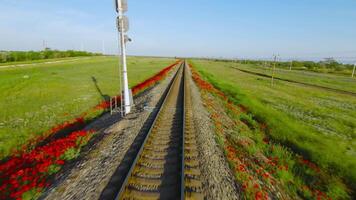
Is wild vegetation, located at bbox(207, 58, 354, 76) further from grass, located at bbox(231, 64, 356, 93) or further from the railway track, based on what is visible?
the railway track

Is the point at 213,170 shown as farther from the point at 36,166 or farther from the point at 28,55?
the point at 28,55

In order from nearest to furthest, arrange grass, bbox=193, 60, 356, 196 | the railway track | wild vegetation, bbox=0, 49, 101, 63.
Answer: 1. the railway track
2. grass, bbox=193, 60, 356, 196
3. wild vegetation, bbox=0, 49, 101, 63

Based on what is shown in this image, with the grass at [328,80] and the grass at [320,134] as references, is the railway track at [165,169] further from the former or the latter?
the grass at [328,80]

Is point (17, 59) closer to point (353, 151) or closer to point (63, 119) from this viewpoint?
point (63, 119)

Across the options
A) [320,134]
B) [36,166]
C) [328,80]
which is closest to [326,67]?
[328,80]

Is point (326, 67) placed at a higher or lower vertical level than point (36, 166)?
higher

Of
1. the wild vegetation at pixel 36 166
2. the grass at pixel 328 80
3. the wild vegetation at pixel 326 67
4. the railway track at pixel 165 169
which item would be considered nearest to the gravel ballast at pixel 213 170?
the railway track at pixel 165 169

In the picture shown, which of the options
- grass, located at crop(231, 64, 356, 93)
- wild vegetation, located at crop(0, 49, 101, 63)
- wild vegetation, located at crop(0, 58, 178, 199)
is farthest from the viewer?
wild vegetation, located at crop(0, 49, 101, 63)

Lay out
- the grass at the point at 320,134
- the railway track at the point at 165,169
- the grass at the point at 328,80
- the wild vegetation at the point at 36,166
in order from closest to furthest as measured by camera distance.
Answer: the railway track at the point at 165,169, the wild vegetation at the point at 36,166, the grass at the point at 320,134, the grass at the point at 328,80

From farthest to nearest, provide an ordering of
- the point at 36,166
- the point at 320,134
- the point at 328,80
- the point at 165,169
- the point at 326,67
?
the point at 326,67
the point at 328,80
the point at 320,134
the point at 36,166
the point at 165,169

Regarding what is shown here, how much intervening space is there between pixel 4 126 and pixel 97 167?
32.2 ft

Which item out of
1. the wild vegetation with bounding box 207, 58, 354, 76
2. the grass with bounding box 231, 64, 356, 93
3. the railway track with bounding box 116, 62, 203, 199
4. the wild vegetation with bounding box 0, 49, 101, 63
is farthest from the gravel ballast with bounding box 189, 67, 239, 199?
the wild vegetation with bounding box 0, 49, 101, 63

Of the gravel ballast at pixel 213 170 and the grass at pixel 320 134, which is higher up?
the gravel ballast at pixel 213 170

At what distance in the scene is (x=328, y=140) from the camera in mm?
10031
